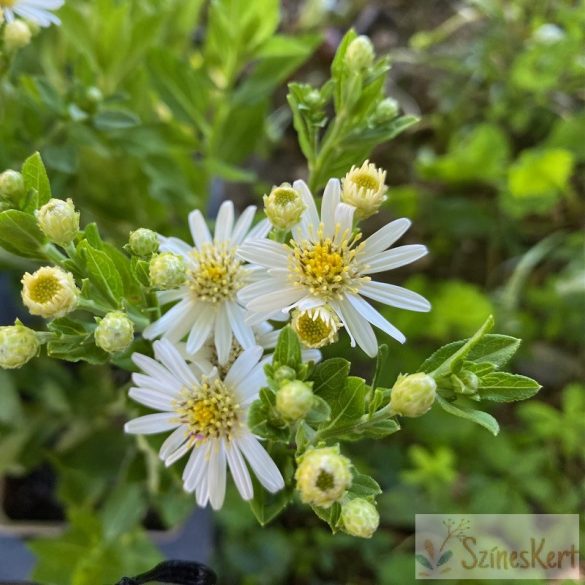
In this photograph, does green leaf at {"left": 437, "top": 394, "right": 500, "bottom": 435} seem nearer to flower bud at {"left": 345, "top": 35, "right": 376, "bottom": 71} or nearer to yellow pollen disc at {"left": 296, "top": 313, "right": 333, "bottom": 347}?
A: yellow pollen disc at {"left": 296, "top": 313, "right": 333, "bottom": 347}

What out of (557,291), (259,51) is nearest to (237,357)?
(259,51)

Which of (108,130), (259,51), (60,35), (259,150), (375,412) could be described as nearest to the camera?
(375,412)

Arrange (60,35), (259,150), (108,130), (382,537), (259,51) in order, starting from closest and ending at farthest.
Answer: (108,130) < (259,51) < (60,35) < (382,537) < (259,150)

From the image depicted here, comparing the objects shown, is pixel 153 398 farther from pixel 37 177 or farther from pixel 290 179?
pixel 290 179

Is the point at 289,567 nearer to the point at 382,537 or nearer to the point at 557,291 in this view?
the point at 382,537

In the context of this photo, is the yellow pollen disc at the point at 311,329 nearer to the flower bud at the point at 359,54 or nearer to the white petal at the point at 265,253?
the white petal at the point at 265,253

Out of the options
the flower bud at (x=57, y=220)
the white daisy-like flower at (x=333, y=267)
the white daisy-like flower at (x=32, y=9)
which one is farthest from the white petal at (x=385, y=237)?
the white daisy-like flower at (x=32, y=9)
